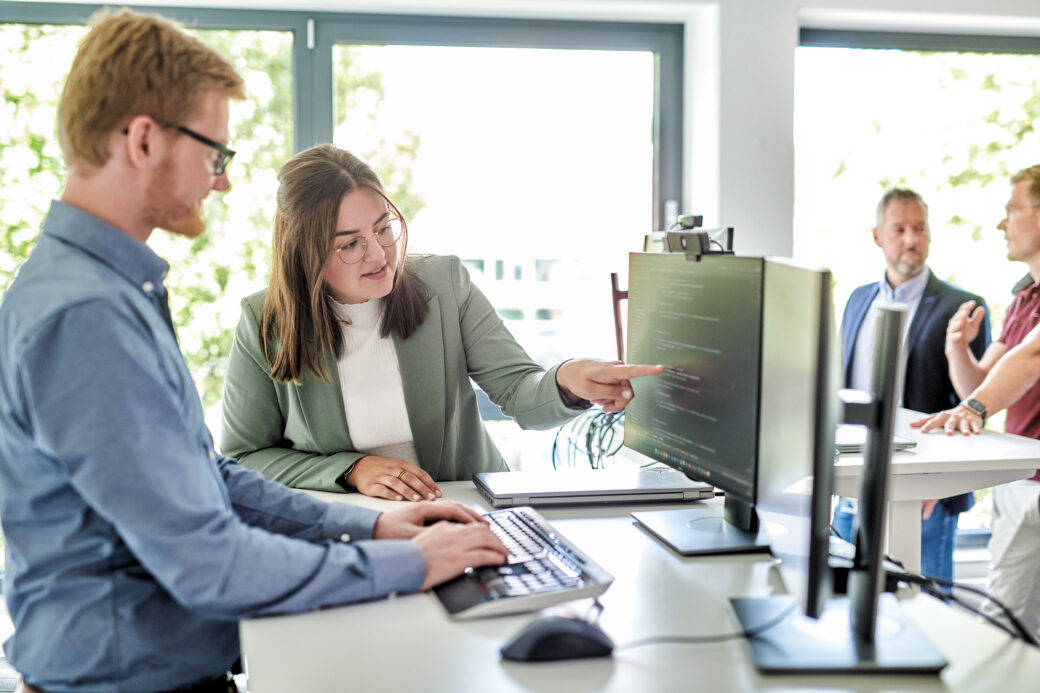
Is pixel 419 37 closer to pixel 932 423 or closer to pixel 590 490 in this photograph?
pixel 932 423

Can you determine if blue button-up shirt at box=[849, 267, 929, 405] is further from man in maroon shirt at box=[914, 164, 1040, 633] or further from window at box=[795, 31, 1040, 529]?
window at box=[795, 31, 1040, 529]

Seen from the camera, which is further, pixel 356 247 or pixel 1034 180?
pixel 1034 180

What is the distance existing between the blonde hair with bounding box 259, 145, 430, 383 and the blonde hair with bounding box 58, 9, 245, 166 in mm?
739

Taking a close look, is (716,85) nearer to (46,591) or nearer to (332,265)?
(332,265)

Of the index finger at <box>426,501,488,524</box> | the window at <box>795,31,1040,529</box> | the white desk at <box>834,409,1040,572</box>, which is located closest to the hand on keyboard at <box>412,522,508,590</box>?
the index finger at <box>426,501,488,524</box>

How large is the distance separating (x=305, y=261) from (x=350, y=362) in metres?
0.23

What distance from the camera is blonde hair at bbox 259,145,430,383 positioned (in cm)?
186

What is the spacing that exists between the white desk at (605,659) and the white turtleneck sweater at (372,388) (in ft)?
2.63

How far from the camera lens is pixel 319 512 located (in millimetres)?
1396

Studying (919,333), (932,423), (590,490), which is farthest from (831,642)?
(919,333)

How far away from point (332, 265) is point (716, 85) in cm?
220

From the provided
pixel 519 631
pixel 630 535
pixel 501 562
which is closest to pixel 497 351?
pixel 630 535

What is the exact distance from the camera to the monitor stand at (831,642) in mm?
950

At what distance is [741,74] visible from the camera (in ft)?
11.7
